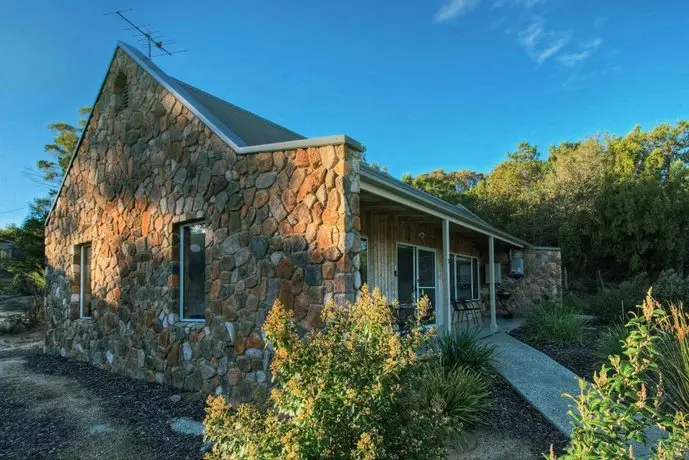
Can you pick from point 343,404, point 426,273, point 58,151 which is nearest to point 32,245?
point 58,151

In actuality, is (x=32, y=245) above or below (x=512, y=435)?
above

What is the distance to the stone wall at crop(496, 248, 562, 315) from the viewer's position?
14.7 metres

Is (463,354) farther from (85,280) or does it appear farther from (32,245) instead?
(32,245)

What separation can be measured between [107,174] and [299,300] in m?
5.54

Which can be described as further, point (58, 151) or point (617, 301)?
point (58, 151)

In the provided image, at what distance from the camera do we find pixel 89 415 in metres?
5.97

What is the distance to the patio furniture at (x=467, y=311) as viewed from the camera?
12523 mm

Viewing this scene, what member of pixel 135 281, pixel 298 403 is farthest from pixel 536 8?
pixel 298 403

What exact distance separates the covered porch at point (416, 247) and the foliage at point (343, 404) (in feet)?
9.87

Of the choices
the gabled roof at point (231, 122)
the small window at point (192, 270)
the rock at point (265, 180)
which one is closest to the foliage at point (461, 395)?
the gabled roof at point (231, 122)

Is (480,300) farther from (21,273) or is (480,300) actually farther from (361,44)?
(21,273)

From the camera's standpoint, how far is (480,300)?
15.4m

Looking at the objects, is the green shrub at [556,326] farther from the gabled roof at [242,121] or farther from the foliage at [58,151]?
the foliage at [58,151]

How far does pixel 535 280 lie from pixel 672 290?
184 inches
